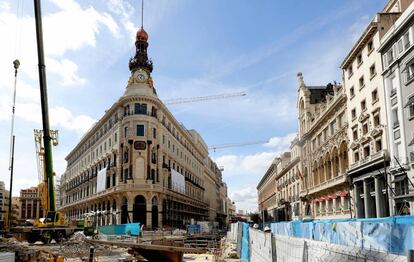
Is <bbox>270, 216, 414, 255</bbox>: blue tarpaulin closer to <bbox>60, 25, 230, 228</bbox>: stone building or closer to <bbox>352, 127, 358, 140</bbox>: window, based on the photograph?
<bbox>352, 127, 358, 140</bbox>: window

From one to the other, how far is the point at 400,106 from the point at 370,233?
2122cm

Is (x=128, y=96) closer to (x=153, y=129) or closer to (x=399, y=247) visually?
(x=153, y=129)

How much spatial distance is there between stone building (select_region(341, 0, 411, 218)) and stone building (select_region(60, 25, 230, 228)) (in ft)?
111

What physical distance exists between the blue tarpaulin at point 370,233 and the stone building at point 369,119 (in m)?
16.0

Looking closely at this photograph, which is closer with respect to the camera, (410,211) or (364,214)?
(410,211)

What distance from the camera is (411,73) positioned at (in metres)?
28.4

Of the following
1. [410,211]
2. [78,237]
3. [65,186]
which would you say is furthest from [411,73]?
[65,186]

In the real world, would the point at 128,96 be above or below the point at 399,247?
above

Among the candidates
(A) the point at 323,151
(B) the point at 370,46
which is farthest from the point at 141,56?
(B) the point at 370,46

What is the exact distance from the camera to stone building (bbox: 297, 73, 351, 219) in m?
43.2

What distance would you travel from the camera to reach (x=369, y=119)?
35.6 m

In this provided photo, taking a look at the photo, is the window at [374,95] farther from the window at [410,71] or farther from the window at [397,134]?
the window at [410,71]

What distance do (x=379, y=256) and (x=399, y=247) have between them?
374 centimetres

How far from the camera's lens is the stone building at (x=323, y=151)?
4316cm
